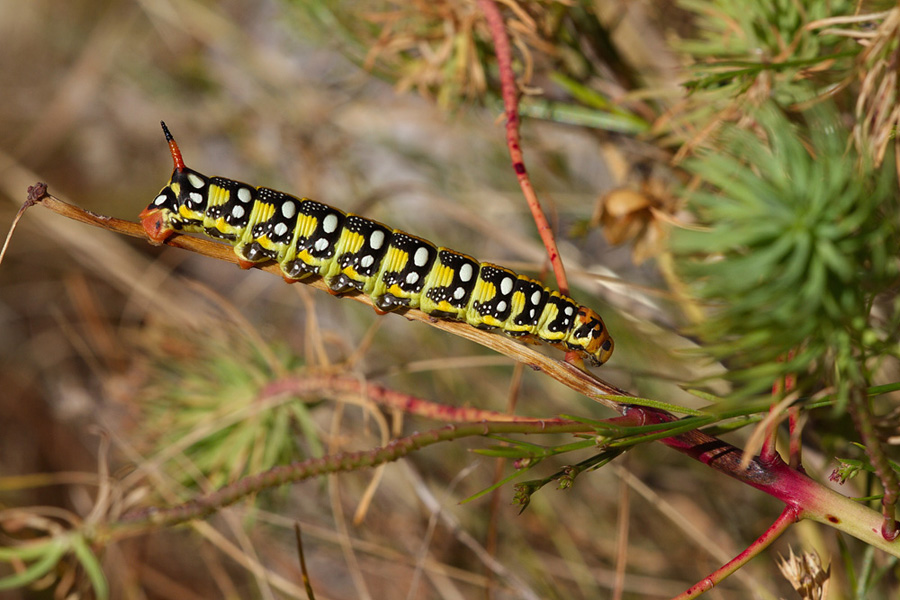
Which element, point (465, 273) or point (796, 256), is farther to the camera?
point (465, 273)

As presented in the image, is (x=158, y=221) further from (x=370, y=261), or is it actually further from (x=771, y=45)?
(x=771, y=45)

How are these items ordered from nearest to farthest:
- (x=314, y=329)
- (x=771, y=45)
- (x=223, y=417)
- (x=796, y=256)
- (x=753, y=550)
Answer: (x=796, y=256) → (x=753, y=550) → (x=771, y=45) → (x=314, y=329) → (x=223, y=417)

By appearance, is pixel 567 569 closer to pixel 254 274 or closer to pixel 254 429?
pixel 254 429

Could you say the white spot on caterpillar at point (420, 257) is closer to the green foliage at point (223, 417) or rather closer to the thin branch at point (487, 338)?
the thin branch at point (487, 338)

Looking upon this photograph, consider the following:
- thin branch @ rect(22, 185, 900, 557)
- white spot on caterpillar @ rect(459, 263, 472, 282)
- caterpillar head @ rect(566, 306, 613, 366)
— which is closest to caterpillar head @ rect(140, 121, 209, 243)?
thin branch @ rect(22, 185, 900, 557)

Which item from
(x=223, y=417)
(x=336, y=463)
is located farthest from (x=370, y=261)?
(x=223, y=417)

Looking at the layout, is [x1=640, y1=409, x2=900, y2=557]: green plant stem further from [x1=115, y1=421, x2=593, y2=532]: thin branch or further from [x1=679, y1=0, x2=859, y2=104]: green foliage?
[x1=679, y1=0, x2=859, y2=104]: green foliage

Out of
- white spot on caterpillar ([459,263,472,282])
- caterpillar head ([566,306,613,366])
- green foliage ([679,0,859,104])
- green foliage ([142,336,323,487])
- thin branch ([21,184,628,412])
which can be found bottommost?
green foliage ([142,336,323,487])
